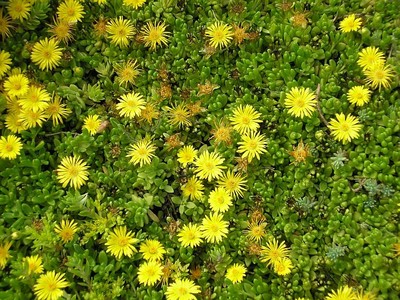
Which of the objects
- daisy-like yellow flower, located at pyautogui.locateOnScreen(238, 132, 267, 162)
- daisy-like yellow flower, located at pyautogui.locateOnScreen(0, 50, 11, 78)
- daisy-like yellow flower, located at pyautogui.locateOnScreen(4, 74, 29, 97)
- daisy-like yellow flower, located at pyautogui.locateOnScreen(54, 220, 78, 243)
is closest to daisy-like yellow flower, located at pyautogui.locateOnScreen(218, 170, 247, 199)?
daisy-like yellow flower, located at pyautogui.locateOnScreen(238, 132, 267, 162)

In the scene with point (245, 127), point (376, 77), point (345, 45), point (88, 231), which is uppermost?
point (345, 45)

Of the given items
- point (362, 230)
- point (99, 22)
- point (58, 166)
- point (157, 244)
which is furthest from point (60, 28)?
point (362, 230)

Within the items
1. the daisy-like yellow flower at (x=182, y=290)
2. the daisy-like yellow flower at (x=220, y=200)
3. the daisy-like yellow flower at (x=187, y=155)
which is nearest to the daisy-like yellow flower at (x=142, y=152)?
the daisy-like yellow flower at (x=187, y=155)

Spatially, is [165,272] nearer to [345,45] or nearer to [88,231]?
[88,231]

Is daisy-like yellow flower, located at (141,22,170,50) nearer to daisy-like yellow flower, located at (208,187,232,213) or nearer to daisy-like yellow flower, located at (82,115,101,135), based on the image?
daisy-like yellow flower, located at (82,115,101,135)

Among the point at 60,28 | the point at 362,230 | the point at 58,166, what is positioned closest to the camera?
the point at 362,230

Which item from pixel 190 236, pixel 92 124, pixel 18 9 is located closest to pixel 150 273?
pixel 190 236
